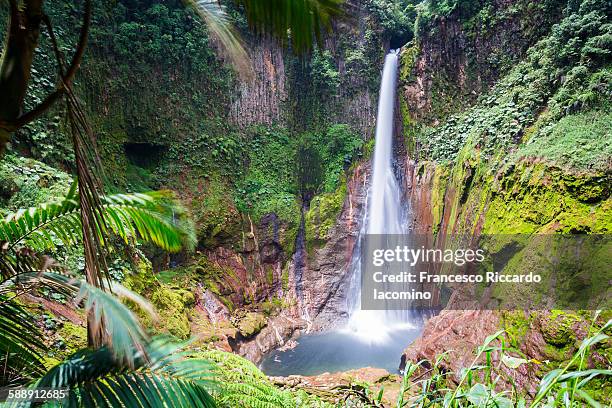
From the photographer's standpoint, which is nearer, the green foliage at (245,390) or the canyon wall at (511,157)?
the green foliage at (245,390)

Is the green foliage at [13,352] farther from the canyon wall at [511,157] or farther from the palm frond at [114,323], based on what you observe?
the canyon wall at [511,157]

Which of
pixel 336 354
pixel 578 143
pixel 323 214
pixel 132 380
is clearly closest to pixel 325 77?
pixel 323 214

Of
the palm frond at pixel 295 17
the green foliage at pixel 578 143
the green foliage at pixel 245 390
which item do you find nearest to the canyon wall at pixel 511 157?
the green foliage at pixel 578 143

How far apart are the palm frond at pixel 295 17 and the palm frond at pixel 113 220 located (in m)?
1.02

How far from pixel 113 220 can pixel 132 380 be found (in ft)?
3.90

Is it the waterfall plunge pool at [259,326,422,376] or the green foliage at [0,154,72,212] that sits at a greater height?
the green foliage at [0,154,72,212]

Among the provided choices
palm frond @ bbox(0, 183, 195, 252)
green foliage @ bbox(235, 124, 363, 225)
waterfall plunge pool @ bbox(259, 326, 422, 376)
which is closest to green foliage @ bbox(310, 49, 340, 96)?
green foliage @ bbox(235, 124, 363, 225)

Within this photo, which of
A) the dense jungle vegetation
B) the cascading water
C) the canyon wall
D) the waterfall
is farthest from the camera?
the waterfall

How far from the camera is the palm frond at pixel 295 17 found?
1178 mm

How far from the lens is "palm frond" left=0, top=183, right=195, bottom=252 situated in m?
1.78

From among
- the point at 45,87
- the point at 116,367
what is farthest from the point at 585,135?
the point at 45,87

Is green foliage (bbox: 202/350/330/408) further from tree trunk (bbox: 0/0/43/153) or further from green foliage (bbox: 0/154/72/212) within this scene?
green foliage (bbox: 0/154/72/212)

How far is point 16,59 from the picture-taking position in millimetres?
1030

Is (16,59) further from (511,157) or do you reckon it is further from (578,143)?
(511,157)
